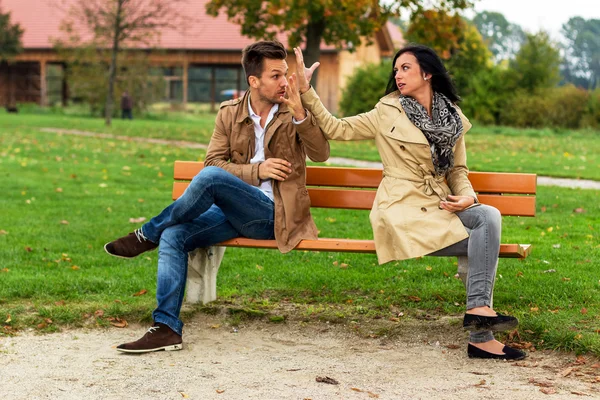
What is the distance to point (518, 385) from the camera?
13.4 ft

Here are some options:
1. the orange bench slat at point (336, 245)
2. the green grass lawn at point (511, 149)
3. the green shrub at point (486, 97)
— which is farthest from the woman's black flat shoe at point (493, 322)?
the green shrub at point (486, 97)

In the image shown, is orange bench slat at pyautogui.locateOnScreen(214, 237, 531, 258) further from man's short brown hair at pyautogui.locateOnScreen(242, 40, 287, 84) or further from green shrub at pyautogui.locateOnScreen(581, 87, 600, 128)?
green shrub at pyautogui.locateOnScreen(581, 87, 600, 128)

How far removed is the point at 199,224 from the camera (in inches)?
196

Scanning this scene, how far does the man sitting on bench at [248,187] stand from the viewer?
4.78 meters

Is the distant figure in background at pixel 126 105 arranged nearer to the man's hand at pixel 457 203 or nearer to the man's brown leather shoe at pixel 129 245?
the man's brown leather shoe at pixel 129 245

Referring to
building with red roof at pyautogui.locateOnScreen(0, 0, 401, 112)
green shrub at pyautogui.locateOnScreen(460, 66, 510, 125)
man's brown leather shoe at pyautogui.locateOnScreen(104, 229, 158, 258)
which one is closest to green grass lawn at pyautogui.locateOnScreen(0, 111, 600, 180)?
green shrub at pyautogui.locateOnScreen(460, 66, 510, 125)

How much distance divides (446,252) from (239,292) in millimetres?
1620

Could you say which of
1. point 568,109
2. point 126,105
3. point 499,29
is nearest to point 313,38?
point 568,109

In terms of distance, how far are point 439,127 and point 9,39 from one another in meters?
40.6

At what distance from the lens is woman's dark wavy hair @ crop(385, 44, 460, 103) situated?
16.0 ft

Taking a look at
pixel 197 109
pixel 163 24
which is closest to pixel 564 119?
pixel 163 24

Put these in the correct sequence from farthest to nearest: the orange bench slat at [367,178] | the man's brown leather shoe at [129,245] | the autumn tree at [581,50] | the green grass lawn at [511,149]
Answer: the autumn tree at [581,50] → the green grass lawn at [511,149] → the orange bench slat at [367,178] → the man's brown leather shoe at [129,245]

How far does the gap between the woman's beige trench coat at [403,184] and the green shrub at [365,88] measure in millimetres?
26737

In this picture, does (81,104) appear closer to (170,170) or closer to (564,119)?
(564,119)
